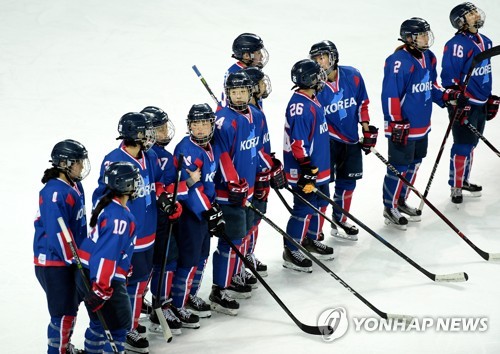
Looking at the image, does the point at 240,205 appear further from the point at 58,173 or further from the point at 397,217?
the point at 397,217

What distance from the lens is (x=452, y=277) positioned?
6355mm

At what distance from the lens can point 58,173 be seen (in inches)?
202

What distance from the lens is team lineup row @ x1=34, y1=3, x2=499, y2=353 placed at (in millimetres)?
5055

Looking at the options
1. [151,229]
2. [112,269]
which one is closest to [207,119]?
[151,229]

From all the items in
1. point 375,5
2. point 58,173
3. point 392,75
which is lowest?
point 58,173

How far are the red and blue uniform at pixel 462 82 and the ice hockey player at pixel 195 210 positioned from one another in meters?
2.51

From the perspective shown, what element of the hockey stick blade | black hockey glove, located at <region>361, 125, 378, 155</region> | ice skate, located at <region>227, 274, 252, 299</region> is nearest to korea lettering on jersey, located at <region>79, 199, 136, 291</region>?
ice skate, located at <region>227, 274, 252, 299</region>

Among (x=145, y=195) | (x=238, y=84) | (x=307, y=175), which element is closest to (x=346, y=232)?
(x=307, y=175)

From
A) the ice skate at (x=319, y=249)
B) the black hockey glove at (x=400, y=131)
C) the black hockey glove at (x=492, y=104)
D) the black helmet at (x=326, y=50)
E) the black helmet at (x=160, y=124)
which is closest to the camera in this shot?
the black helmet at (x=160, y=124)

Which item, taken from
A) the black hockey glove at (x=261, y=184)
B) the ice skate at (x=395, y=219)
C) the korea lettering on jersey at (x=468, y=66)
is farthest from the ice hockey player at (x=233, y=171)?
the korea lettering on jersey at (x=468, y=66)

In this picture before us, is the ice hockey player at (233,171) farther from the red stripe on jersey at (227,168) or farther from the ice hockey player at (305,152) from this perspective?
the ice hockey player at (305,152)

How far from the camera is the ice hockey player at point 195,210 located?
5699 millimetres

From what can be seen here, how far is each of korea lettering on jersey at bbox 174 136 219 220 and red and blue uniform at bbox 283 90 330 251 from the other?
0.84 m

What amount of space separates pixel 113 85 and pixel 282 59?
1.88 meters
